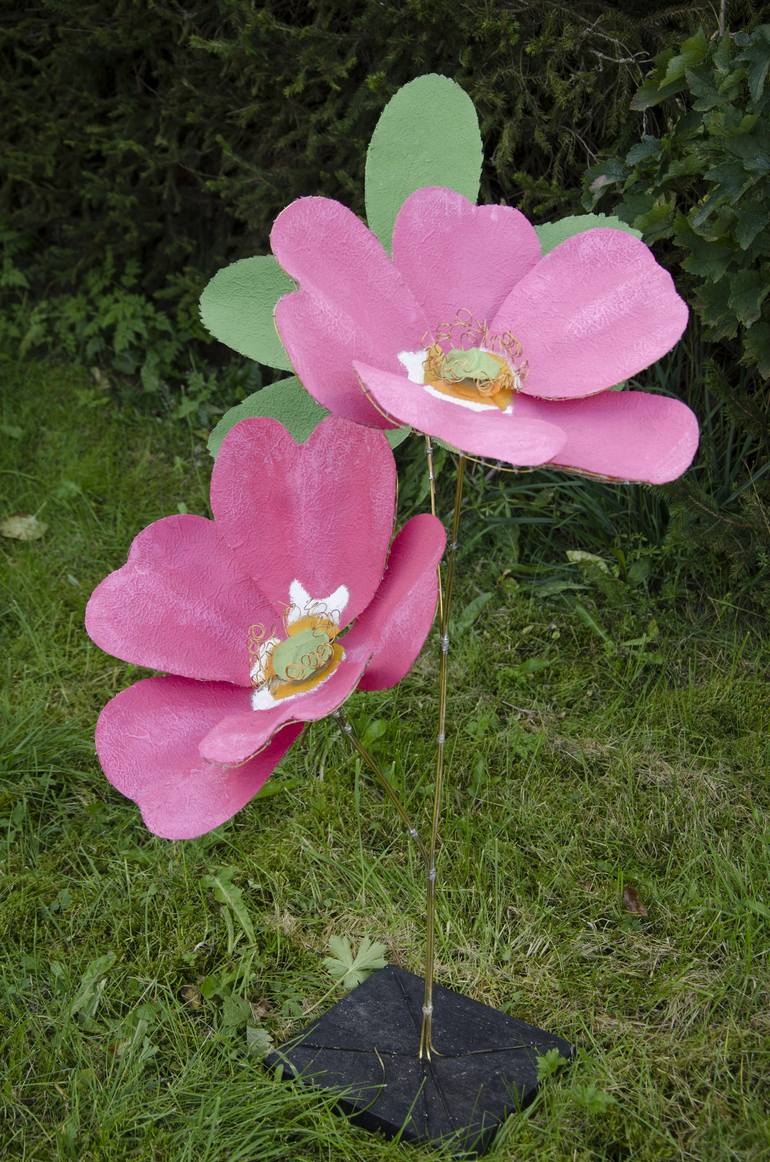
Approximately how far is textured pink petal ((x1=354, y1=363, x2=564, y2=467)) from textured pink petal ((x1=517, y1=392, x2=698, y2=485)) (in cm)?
3

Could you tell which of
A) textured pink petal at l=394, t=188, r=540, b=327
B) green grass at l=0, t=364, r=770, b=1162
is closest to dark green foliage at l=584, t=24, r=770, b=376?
green grass at l=0, t=364, r=770, b=1162

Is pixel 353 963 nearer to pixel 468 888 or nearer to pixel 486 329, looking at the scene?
pixel 468 888

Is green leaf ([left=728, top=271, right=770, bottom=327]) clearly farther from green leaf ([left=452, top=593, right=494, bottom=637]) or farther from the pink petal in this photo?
the pink petal

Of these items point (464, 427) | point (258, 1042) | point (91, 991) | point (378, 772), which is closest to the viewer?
point (464, 427)

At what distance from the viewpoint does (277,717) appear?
1.37m

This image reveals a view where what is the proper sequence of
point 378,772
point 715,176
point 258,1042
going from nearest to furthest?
point 378,772 → point 258,1042 → point 715,176

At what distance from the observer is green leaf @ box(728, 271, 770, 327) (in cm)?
257

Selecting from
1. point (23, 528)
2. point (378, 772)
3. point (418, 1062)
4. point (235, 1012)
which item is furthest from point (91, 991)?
point (23, 528)

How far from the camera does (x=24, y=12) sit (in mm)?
4133

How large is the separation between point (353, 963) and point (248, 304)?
1219 millimetres

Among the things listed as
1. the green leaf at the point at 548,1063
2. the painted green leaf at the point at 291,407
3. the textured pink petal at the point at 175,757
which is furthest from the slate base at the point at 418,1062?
the painted green leaf at the point at 291,407

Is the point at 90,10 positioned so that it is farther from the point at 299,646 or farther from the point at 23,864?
the point at 299,646

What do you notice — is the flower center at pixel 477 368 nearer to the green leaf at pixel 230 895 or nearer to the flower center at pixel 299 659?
the flower center at pixel 299 659

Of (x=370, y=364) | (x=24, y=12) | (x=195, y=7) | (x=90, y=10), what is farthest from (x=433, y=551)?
(x=24, y=12)
